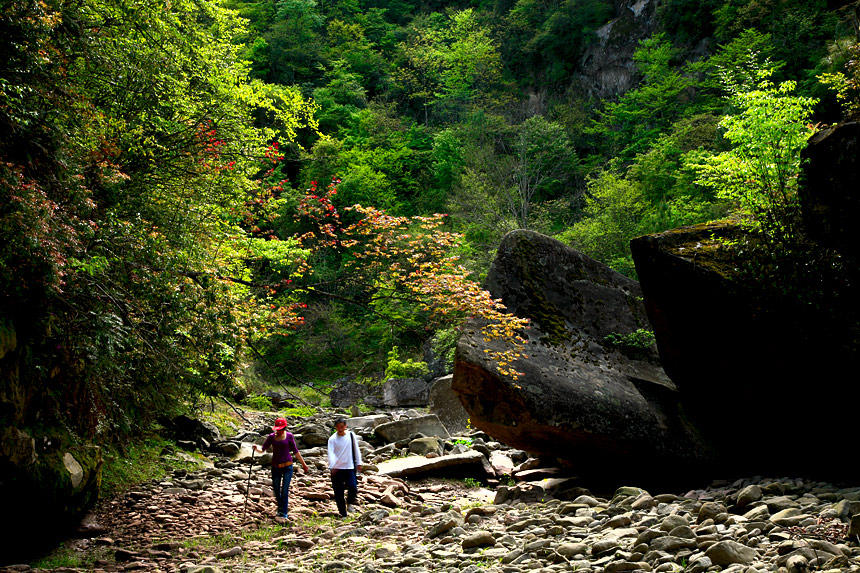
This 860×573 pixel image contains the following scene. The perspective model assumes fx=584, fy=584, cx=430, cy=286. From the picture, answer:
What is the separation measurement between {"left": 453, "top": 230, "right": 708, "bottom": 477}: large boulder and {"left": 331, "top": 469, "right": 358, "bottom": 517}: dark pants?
2052 mm

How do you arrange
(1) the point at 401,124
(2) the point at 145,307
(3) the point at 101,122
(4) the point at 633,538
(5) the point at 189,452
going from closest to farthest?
(4) the point at 633,538 < (2) the point at 145,307 < (3) the point at 101,122 < (5) the point at 189,452 < (1) the point at 401,124

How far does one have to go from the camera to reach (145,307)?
21.6 ft

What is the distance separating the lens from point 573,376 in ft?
29.3

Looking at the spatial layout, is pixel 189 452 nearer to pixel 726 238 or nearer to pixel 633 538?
pixel 633 538

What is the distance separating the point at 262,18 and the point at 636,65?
28326 mm

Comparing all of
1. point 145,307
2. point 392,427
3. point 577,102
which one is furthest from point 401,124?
point 145,307

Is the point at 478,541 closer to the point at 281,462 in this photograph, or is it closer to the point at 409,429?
the point at 281,462

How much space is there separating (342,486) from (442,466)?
305cm

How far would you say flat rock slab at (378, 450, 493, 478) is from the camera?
1100 centimetres

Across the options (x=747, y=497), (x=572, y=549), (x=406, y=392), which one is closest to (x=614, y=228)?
(x=406, y=392)

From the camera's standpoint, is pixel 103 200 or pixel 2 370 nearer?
pixel 2 370

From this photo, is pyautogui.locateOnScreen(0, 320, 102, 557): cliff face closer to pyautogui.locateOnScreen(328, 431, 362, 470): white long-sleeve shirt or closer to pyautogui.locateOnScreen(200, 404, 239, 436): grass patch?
pyautogui.locateOnScreen(328, 431, 362, 470): white long-sleeve shirt

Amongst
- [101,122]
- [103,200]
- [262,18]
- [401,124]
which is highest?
[262,18]

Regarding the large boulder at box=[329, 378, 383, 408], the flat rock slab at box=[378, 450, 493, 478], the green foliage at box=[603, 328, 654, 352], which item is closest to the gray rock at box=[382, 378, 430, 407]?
the large boulder at box=[329, 378, 383, 408]
